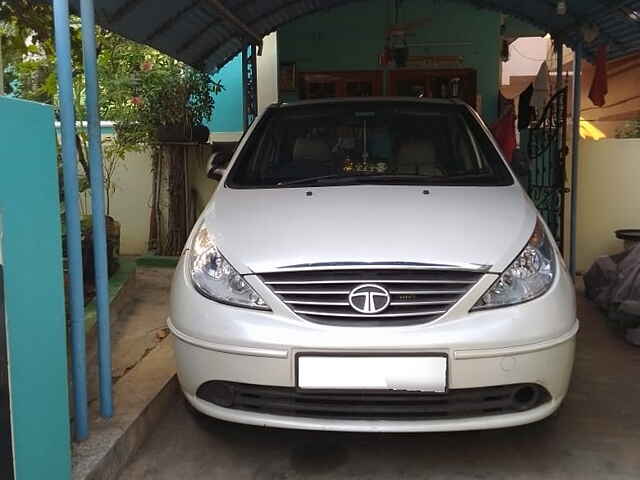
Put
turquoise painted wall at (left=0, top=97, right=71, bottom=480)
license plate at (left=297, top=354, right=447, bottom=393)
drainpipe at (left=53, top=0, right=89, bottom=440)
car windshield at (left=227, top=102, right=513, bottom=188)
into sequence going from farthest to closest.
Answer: car windshield at (left=227, top=102, right=513, bottom=188), drainpipe at (left=53, top=0, right=89, bottom=440), license plate at (left=297, top=354, right=447, bottom=393), turquoise painted wall at (left=0, top=97, right=71, bottom=480)

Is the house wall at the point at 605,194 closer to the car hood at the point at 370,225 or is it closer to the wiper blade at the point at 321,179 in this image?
the car hood at the point at 370,225

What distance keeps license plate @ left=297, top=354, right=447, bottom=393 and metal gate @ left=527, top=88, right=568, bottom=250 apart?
158 inches

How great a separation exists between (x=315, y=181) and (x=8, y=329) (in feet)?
6.10

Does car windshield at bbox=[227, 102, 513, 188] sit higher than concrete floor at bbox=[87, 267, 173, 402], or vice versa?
car windshield at bbox=[227, 102, 513, 188]

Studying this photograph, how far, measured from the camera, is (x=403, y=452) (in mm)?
2926

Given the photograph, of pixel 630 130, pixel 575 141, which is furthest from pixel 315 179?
pixel 630 130

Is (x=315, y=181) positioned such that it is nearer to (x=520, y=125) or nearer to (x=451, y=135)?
(x=451, y=135)

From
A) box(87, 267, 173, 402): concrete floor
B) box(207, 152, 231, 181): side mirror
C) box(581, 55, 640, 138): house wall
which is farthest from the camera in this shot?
box(581, 55, 640, 138): house wall

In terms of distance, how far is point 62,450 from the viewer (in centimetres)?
228

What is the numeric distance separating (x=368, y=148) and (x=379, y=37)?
16.2 feet

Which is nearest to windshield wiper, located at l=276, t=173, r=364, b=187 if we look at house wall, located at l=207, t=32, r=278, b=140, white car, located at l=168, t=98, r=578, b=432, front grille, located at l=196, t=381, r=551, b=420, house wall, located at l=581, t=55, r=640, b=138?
white car, located at l=168, t=98, r=578, b=432

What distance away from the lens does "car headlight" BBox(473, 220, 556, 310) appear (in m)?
2.59

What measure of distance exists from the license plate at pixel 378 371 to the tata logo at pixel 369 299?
18 centimetres

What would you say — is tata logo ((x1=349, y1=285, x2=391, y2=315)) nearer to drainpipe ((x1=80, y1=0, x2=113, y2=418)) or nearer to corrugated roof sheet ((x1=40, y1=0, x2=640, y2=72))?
drainpipe ((x1=80, y1=0, x2=113, y2=418))
